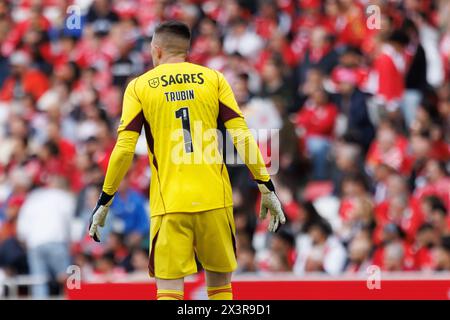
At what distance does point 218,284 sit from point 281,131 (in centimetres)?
670

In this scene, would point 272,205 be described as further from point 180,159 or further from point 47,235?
point 47,235

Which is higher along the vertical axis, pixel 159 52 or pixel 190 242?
pixel 159 52

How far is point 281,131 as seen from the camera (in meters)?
15.6

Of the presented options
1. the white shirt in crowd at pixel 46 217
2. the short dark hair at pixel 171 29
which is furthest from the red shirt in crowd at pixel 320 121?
Answer: the short dark hair at pixel 171 29

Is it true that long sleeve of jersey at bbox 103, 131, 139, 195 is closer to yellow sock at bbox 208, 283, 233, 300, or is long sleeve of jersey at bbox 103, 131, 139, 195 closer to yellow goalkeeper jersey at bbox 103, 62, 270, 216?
yellow goalkeeper jersey at bbox 103, 62, 270, 216

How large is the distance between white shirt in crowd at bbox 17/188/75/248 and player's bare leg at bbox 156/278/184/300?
22.3ft

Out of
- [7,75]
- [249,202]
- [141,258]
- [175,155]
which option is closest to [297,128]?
[249,202]

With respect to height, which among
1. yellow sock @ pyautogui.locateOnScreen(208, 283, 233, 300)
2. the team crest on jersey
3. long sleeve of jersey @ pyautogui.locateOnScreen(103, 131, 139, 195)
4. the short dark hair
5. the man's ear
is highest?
the short dark hair

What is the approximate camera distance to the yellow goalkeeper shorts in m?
8.91

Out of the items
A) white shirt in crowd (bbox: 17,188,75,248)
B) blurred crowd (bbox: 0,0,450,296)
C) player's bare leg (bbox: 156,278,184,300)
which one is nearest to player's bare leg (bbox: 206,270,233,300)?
player's bare leg (bbox: 156,278,184,300)

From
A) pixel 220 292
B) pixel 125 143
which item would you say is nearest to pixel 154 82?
pixel 125 143

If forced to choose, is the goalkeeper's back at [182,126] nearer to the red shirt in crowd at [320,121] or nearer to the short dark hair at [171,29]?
the short dark hair at [171,29]

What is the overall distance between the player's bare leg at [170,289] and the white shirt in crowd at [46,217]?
267 inches
